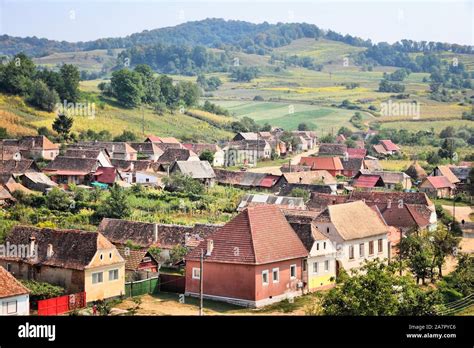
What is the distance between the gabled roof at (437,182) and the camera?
37875 mm

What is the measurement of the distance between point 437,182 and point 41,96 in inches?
1073

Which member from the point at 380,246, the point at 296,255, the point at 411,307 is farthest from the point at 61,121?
the point at 411,307

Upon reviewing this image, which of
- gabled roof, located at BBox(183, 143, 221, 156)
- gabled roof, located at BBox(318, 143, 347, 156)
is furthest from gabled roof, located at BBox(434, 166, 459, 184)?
gabled roof, located at BBox(183, 143, 221, 156)

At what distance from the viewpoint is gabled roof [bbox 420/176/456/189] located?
3788 centimetres

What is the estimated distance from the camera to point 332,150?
5353 cm

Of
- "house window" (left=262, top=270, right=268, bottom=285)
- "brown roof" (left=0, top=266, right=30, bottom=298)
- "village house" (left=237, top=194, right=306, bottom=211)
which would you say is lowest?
"village house" (left=237, top=194, right=306, bottom=211)

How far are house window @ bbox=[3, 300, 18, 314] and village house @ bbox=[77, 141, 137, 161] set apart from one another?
29873 millimetres

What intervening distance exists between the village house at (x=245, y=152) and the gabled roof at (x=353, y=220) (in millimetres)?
25142

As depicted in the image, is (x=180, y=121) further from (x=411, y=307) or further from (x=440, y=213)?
(x=411, y=307)

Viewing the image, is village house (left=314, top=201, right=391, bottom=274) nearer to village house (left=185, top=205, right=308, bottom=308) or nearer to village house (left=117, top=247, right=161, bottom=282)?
village house (left=185, top=205, right=308, bottom=308)

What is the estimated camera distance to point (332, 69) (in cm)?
11562

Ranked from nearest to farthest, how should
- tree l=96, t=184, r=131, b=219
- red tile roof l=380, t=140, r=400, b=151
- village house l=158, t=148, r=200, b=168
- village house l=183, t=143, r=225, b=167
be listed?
tree l=96, t=184, r=131, b=219, village house l=158, t=148, r=200, b=168, village house l=183, t=143, r=225, b=167, red tile roof l=380, t=140, r=400, b=151

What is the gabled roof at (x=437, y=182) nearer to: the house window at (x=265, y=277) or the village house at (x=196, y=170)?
the village house at (x=196, y=170)
